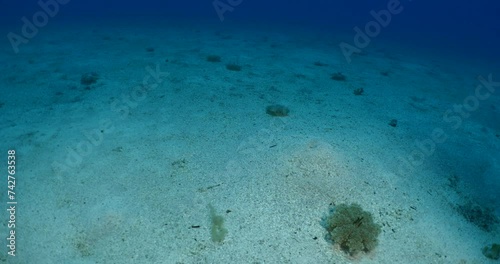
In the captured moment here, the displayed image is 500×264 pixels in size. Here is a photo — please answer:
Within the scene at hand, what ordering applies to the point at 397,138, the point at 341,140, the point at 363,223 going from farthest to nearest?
the point at 397,138 < the point at 341,140 < the point at 363,223

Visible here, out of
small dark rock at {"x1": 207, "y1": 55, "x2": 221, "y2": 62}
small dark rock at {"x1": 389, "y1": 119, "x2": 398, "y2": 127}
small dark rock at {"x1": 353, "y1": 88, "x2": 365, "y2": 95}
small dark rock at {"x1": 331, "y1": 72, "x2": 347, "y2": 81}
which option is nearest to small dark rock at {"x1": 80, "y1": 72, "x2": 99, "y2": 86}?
small dark rock at {"x1": 207, "y1": 55, "x2": 221, "y2": 62}

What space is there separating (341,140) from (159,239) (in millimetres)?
6776

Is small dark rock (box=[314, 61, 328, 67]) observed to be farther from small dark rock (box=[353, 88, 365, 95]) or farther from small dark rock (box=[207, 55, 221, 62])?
small dark rock (box=[207, 55, 221, 62])

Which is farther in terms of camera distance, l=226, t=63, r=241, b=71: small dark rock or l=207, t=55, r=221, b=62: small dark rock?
l=207, t=55, r=221, b=62: small dark rock

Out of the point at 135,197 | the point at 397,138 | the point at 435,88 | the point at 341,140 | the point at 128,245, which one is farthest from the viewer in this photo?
the point at 435,88

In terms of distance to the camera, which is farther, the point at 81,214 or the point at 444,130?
the point at 444,130

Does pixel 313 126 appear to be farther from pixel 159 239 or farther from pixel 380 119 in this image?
pixel 159 239

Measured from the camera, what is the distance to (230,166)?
8.73 meters

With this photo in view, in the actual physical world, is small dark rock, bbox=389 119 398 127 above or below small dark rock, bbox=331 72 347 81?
above

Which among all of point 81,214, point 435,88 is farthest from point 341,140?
point 435,88

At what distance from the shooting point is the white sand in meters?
6.69

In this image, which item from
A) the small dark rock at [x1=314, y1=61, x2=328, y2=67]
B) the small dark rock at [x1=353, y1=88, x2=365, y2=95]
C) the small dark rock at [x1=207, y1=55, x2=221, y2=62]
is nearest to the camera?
the small dark rock at [x1=353, y1=88, x2=365, y2=95]

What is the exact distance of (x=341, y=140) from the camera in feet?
33.3

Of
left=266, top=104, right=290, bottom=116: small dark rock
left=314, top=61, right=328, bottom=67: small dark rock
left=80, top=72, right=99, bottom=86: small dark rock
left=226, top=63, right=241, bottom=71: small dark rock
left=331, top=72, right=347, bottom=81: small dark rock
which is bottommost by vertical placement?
left=80, top=72, right=99, bottom=86: small dark rock
